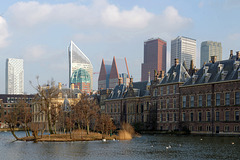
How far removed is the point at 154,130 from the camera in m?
94.6

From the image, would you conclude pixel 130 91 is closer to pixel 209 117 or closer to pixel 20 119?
pixel 209 117

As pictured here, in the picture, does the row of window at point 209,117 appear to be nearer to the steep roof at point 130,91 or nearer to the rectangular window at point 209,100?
the rectangular window at point 209,100

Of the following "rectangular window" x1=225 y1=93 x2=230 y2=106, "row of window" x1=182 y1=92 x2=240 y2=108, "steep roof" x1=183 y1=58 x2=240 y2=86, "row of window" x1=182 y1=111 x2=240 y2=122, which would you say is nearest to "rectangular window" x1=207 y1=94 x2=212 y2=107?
"row of window" x1=182 y1=92 x2=240 y2=108

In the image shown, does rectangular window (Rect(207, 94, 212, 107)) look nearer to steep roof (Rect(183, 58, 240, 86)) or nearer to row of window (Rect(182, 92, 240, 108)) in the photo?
row of window (Rect(182, 92, 240, 108))

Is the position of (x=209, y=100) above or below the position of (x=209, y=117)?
above

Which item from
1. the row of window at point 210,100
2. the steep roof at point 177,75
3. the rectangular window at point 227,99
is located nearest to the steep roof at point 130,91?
the steep roof at point 177,75

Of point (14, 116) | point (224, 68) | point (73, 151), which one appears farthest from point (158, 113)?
point (73, 151)

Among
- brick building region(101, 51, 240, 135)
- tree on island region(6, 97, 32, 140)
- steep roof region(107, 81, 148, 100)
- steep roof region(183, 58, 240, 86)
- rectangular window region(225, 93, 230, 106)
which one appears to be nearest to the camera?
tree on island region(6, 97, 32, 140)

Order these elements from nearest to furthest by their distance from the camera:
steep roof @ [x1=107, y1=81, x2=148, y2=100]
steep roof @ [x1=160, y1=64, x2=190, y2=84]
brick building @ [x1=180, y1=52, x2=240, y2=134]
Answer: brick building @ [x1=180, y1=52, x2=240, y2=134], steep roof @ [x1=160, y1=64, x2=190, y2=84], steep roof @ [x1=107, y1=81, x2=148, y2=100]

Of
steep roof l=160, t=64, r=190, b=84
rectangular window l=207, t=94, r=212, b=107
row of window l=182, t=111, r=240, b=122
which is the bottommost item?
row of window l=182, t=111, r=240, b=122

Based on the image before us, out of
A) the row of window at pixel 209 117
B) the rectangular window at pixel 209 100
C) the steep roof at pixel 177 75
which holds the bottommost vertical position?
the row of window at pixel 209 117

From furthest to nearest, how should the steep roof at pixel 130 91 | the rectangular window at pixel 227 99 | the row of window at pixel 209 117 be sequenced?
the steep roof at pixel 130 91 < the rectangular window at pixel 227 99 < the row of window at pixel 209 117

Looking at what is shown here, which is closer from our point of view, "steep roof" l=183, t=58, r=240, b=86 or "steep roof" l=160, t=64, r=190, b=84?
"steep roof" l=183, t=58, r=240, b=86

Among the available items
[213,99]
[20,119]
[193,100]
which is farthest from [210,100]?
[20,119]
